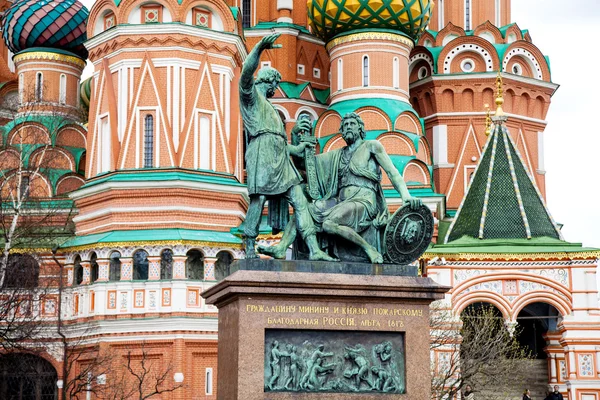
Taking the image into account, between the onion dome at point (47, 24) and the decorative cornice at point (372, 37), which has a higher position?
the onion dome at point (47, 24)

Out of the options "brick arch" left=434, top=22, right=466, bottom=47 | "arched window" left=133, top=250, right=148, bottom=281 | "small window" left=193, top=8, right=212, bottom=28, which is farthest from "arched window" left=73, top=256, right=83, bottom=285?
"brick arch" left=434, top=22, right=466, bottom=47

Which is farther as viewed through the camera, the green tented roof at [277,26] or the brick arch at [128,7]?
the green tented roof at [277,26]

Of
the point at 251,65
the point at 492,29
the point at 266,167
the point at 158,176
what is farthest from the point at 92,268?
the point at 251,65

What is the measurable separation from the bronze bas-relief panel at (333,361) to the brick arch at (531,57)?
26.5 meters

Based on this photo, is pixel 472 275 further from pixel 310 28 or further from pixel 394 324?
pixel 394 324

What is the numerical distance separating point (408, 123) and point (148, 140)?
26.9 feet

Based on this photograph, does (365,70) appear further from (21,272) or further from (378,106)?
(21,272)

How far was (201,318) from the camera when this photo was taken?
3019 centimetres

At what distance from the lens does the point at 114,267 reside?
101 ft

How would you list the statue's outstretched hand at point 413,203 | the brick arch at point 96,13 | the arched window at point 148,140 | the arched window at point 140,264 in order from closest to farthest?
the statue's outstretched hand at point 413,203
the arched window at point 140,264
the arched window at point 148,140
the brick arch at point 96,13

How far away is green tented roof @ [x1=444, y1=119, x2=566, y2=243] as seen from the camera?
3041 centimetres

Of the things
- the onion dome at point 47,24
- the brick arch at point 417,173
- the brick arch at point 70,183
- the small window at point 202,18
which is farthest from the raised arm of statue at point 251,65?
the onion dome at point 47,24

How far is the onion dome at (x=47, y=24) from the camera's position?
3672 centimetres

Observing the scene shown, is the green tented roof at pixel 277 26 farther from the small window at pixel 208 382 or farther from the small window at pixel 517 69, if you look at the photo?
the small window at pixel 208 382
